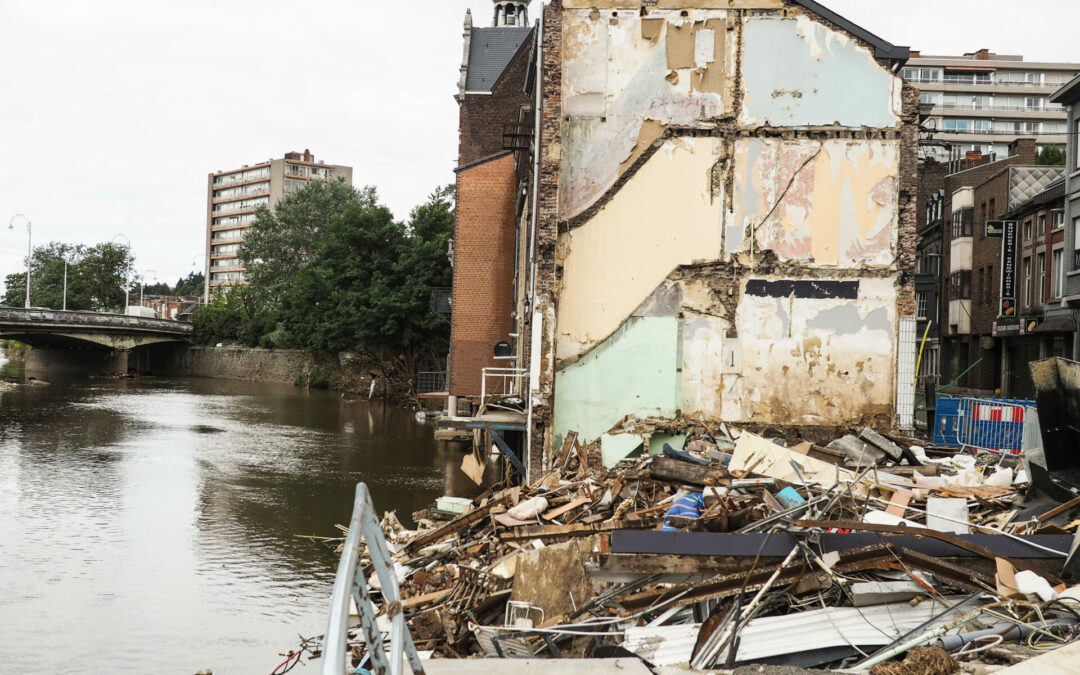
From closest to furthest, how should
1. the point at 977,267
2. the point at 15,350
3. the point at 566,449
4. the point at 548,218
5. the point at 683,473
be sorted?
the point at 683,473 < the point at 548,218 < the point at 566,449 < the point at 977,267 < the point at 15,350

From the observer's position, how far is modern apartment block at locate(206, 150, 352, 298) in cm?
12294

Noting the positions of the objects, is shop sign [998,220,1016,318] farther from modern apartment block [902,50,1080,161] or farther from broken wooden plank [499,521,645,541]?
modern apartment block [902,50,1080,161]

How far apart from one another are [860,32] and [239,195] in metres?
126

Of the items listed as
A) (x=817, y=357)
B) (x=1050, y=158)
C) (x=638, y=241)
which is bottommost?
(x=817, y=357)

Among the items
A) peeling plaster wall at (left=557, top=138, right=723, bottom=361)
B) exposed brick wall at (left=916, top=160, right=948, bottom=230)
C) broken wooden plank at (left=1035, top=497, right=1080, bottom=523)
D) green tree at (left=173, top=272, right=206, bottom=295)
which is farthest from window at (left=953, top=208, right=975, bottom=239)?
green tree at (left=173, top=272, right=206, bottom=295)

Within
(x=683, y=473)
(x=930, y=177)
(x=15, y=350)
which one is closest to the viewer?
(x=683, y=473)

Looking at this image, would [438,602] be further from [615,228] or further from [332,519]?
[332,519]

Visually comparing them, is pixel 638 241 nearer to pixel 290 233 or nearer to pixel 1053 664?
pixel 1053 664

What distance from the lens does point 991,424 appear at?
1714 cm

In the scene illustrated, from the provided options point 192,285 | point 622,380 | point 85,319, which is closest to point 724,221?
point 622,380

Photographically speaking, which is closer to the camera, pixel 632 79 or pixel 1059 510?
pixel 1059 510

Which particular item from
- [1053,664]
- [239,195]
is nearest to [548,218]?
[1053,664]

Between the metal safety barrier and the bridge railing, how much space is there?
5338 centimetres

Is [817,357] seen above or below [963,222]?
below
